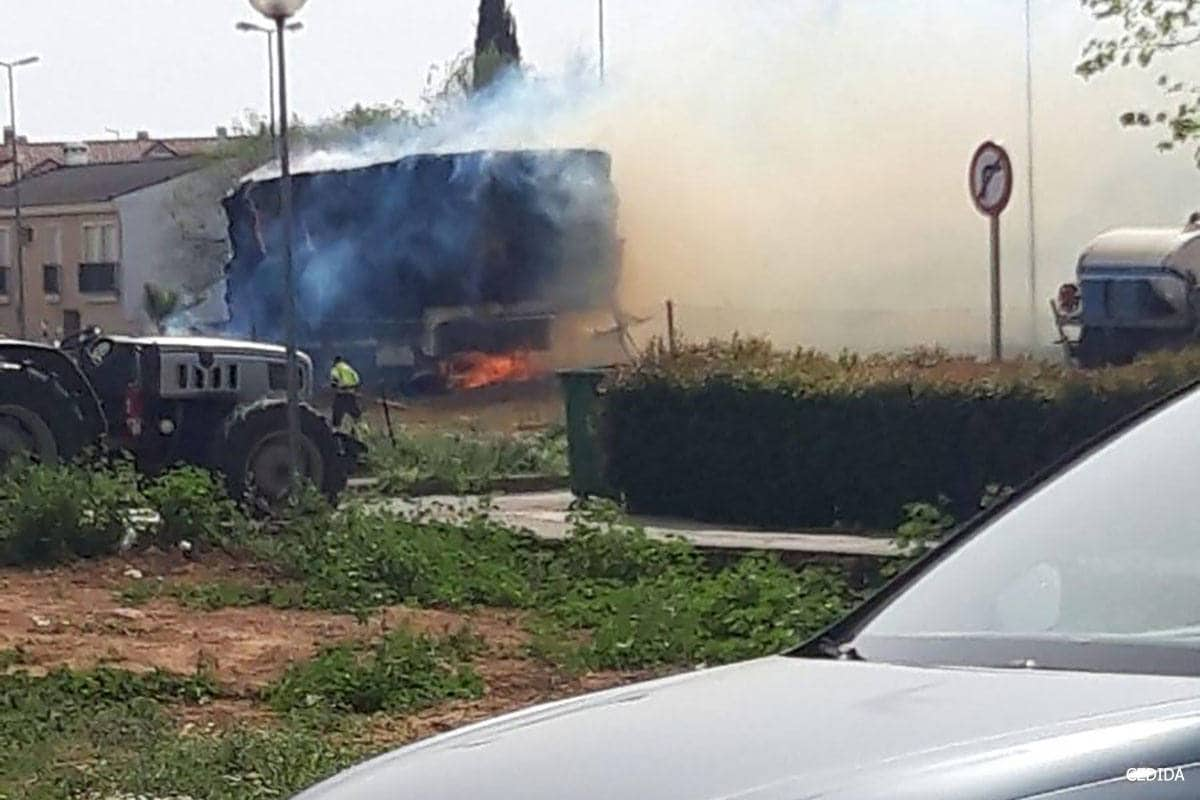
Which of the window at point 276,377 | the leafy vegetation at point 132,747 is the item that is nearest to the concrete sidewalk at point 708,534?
the window at point 276,377

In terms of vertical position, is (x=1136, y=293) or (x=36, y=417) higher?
(x=1136, y=293)

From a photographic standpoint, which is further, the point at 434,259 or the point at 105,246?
the point at 105,246

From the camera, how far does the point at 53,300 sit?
271 feet

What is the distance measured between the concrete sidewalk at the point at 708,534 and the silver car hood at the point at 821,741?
967 centimetres

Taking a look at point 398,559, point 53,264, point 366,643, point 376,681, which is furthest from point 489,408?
point 53,264

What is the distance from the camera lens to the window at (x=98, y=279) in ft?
270

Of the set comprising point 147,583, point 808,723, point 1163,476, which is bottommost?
point 147,583

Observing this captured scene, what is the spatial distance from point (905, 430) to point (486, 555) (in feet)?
14.2

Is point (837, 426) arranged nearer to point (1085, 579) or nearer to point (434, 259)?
point (1085, 579)

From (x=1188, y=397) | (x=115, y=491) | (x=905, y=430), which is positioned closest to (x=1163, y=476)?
(x=1188, y=397)

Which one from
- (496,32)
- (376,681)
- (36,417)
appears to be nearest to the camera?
(376,681)

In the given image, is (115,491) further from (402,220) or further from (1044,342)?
(402,220)

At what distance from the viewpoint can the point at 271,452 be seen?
2058cm

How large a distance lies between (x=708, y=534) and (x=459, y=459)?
32.2 ft
